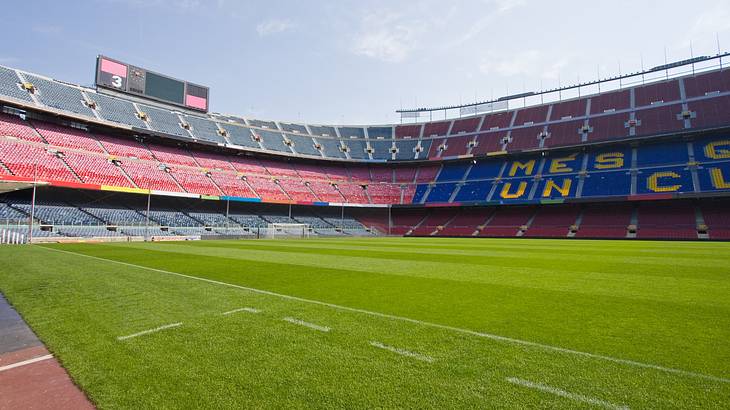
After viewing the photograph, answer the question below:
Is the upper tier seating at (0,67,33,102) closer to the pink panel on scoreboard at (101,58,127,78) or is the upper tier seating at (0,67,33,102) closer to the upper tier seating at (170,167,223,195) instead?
the pink panel on scoreboard at (101,58,127,78)

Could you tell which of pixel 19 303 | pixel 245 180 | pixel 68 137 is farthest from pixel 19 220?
pixel 19 303

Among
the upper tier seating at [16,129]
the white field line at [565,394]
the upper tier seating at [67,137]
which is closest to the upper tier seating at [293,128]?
the upper tier seating at [67,137]

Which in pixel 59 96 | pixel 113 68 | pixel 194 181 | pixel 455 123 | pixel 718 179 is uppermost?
pixel 113 68

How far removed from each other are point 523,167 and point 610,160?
10.0 meters

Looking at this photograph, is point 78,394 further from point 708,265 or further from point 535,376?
point 708,265

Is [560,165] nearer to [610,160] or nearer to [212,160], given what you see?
[610,160]

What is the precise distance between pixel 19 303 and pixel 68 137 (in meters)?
39.3

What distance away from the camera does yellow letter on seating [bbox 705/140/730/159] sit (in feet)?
122

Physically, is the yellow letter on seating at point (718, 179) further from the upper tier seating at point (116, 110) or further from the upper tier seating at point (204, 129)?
the upper tier seating at point (116, 110)

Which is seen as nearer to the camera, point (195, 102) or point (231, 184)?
point (231, 184)

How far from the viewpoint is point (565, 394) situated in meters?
3.07

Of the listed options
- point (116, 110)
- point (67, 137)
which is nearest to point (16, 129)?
point (67, 137)

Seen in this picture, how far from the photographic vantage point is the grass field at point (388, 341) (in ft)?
10.2

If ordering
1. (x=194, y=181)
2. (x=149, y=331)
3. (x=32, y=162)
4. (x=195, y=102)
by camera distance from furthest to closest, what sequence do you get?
(x=195, y=102), (x=194, y=181), (x=32, y=162), (x=149, y=331)
